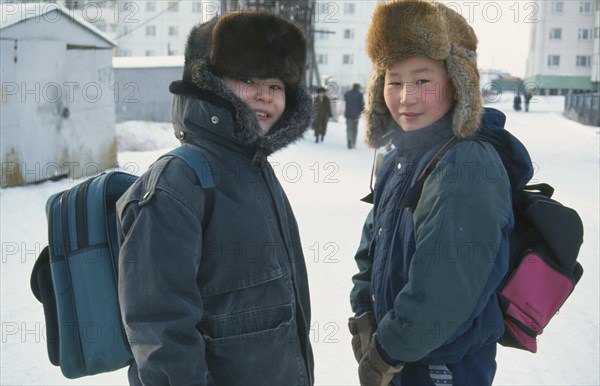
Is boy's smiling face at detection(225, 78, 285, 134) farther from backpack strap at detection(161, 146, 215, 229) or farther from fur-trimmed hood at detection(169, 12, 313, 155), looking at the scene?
A: backpack strap at detection(161, 146, 215, 229)

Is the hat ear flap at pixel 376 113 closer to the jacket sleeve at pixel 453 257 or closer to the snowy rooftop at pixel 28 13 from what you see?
the jacket sleeve at pixel 453 257

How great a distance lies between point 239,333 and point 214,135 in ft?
1.97

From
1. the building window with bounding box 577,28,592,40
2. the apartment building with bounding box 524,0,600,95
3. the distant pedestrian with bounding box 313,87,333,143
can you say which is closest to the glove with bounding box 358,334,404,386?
the distant pedestrian with bounding box 313,87,333,143

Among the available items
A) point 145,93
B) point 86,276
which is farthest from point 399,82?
point 145,93

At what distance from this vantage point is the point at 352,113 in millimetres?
17219

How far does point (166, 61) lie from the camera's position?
20938 mm

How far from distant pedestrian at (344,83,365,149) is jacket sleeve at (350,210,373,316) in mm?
14342

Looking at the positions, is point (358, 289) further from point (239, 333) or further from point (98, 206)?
point (98, 206)

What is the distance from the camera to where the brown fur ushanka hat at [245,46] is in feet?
6.59

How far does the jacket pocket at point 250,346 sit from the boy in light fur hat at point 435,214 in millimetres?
394

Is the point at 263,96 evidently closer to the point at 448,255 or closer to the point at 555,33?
the point at 448,255

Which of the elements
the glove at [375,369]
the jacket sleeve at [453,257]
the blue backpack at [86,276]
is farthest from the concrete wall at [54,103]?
the jacket sleeve at [453,257]

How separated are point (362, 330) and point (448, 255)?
60 cm

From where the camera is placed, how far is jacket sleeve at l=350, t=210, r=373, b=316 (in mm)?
2545
